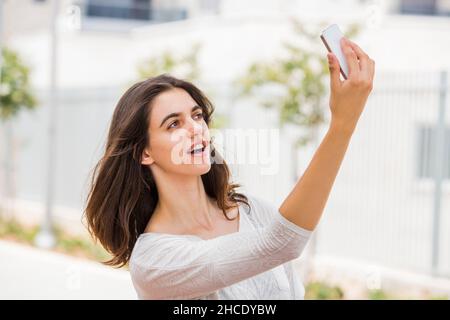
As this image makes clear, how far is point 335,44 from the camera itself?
1127mm

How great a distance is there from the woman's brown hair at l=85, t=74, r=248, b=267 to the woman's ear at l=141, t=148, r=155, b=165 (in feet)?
0.04

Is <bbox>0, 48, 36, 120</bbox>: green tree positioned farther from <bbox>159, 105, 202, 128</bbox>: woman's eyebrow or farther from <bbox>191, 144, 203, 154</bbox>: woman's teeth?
<bbox>191, 144, 203, 154</bbox>: woman's teeth

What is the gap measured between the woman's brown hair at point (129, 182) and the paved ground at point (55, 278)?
4.47 metres

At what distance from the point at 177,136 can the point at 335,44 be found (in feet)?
1.43

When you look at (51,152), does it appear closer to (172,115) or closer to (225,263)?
(172,115)

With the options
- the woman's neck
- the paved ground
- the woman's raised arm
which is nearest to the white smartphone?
the woman's raised arm

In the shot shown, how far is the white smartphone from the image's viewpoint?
1.11 meters

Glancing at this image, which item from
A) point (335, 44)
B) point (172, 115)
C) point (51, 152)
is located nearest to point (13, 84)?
point (51, 152)

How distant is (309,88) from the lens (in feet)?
23.0

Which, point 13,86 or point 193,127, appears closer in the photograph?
point 193,127

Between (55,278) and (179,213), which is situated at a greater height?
(179,213)
